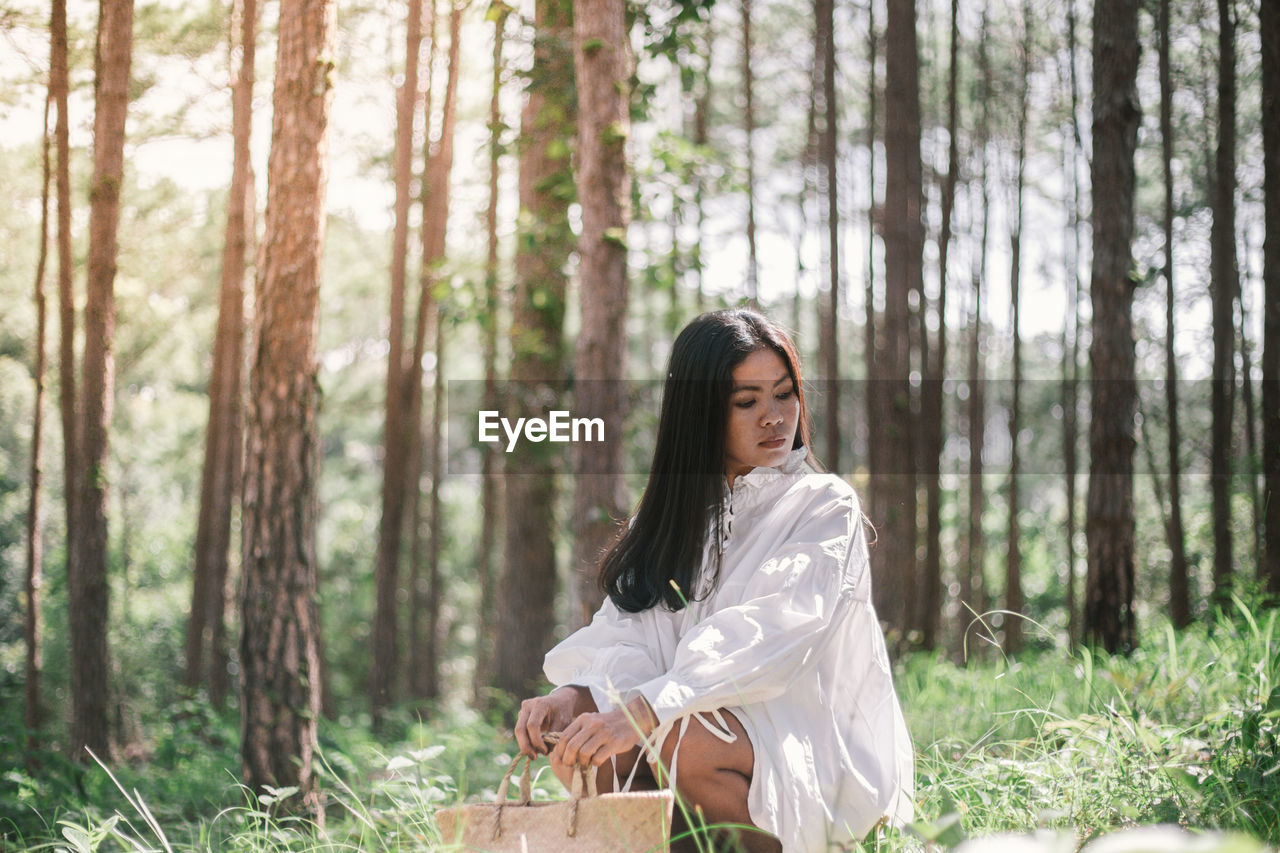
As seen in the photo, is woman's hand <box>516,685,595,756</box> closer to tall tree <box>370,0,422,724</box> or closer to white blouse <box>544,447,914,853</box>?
white blouse <box>544,447,914,853</box>

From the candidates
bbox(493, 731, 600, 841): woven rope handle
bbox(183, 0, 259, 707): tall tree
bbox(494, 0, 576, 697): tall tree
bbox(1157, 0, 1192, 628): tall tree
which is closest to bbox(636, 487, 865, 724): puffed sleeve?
bbox(493, 731, 600, 841): woven rope handle

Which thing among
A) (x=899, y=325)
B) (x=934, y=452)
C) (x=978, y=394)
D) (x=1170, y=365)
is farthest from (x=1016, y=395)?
(x=899, y=325)

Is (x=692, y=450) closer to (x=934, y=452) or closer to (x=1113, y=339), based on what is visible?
(x=1113, y=339)

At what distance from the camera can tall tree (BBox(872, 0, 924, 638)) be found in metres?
8.45

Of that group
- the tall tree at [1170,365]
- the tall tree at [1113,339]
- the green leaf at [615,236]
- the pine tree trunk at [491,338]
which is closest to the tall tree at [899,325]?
the tall tree at [1170,365]

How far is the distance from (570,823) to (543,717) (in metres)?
0.29

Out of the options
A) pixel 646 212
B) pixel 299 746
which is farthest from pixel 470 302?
pixel 299 746

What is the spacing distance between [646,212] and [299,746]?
379cm

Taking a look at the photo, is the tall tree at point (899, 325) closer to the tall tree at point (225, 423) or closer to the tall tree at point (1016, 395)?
the tall tree at point (1016, 395)

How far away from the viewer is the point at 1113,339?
5438mm

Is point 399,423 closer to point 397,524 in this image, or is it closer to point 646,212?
point 397,524

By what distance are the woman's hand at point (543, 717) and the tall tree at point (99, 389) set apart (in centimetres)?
546

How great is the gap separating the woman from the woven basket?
7 centimetres

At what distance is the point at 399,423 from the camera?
9.17 m
